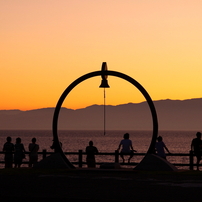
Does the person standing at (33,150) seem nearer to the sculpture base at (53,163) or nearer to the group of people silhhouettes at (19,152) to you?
the group of people silhhouettes at (19,152)

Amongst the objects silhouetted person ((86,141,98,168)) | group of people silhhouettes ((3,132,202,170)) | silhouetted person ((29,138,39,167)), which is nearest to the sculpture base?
group of people silhhouettes ((3,132,202,170))

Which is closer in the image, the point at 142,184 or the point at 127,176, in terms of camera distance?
the point at 142,184

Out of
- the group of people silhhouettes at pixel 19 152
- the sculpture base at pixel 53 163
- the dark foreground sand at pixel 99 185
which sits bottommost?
the dark foreground sand at pixel 99 185

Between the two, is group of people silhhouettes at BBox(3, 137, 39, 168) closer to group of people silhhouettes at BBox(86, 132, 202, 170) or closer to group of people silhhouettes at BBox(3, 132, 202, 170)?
group of people silhhouettes at BBox(3, 132, 202, 170)

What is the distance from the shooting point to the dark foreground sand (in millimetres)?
13836

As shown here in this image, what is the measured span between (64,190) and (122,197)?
2032mm

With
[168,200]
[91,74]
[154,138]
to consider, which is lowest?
[168,200]

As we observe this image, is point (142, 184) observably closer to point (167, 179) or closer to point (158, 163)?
point (167, 179)

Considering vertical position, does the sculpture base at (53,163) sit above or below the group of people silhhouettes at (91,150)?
below

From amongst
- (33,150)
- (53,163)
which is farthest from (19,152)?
(53,163)

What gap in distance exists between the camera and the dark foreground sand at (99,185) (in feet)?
45.4

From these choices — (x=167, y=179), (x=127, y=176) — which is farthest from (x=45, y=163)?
(x=167, y=179)

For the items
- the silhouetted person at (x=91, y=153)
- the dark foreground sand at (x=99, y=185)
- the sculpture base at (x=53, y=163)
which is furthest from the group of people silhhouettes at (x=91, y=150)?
the dark foreground sand at (x=99, y=185)

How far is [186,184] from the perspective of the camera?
16891mm
